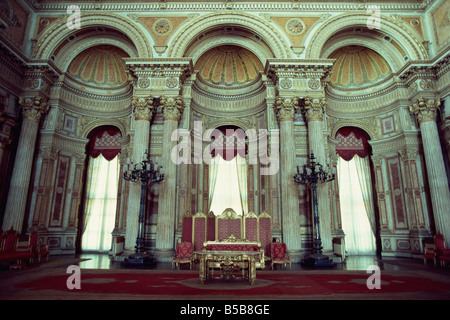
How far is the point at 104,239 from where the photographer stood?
40.1ft

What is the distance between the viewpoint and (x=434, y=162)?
1009 cm

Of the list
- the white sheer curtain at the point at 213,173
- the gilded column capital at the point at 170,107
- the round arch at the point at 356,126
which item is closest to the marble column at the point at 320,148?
the round arch at the point at 356,126

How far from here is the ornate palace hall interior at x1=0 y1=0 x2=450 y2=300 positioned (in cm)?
954

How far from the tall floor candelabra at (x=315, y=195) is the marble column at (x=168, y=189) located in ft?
14.5

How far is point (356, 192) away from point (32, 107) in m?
14.2

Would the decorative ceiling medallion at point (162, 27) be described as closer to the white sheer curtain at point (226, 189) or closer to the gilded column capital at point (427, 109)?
the white sheer curtain at point (226, 189)

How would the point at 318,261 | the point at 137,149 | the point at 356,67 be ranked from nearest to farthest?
1. the point at 318,261
2. the point at 137,149
3. the point at 356,67

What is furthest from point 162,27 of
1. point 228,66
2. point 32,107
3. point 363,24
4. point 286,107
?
point 363,24

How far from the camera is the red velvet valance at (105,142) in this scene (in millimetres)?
12859

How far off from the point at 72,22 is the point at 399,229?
638 inches

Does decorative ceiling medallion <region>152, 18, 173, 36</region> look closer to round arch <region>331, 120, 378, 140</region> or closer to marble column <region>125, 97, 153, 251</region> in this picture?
marble column <region>125, 97, 153, 251</region>

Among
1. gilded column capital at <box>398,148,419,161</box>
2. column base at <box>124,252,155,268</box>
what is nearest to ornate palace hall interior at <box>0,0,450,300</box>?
column base at <box>124,252,155,268</box>

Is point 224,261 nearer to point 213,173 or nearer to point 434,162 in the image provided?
point 213,173
